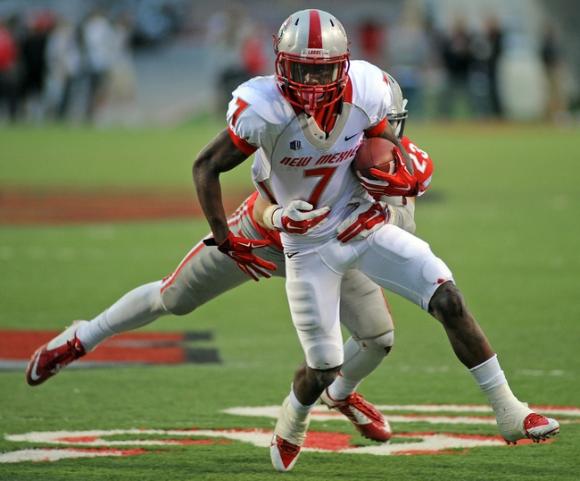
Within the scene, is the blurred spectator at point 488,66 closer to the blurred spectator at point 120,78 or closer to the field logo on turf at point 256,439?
the blurred spectator at point 120,78

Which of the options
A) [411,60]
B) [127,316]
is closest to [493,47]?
[411,60]

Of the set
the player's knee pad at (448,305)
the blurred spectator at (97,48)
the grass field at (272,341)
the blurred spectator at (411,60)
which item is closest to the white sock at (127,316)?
the grass field at (272,341)

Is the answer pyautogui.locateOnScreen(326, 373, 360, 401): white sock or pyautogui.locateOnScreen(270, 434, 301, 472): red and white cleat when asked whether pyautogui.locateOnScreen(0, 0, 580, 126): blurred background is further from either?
pyautogui.locateOnScreen(270, 434, 301, 472): red and white cleat

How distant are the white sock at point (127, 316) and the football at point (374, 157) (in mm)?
1197

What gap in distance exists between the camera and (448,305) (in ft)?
17.0

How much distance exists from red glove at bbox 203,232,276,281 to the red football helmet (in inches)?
23.7

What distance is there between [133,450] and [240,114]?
5.08 feet

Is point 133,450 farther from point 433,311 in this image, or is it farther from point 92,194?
point 92,194

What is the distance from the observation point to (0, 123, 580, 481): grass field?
5578 mm

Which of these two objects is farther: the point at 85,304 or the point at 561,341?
the point at 85,304

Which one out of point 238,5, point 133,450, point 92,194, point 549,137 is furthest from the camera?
point 238,5

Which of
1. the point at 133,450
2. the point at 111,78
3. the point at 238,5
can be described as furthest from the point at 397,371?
the point at 238,5

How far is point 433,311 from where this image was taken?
526cm

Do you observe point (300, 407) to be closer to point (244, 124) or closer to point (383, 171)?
point (383, 171)
